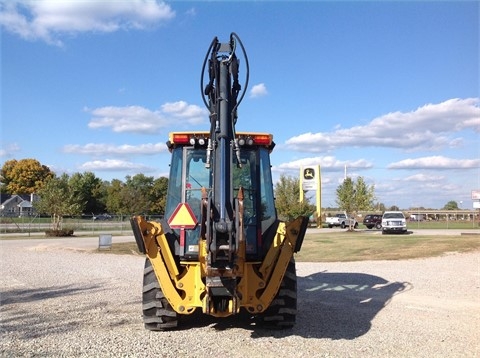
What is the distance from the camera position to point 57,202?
1460 inches

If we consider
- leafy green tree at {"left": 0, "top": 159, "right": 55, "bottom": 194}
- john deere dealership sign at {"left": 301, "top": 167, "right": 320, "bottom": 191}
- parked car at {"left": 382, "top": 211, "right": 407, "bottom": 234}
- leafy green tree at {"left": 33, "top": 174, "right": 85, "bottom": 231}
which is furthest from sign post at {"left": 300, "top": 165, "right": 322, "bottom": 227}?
leafy green tree at {"left": 0, "top": 159, "right": 55, "bottom": 194}

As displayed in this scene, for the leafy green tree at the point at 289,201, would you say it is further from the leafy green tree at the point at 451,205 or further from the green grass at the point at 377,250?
the leafy green tree at the point at 451,205

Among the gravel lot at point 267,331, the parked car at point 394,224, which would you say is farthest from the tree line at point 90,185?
the gravel lot at point 267,331

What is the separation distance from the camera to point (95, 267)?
17375 millimetres

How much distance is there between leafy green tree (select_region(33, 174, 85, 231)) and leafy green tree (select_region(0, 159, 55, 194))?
2336 inches

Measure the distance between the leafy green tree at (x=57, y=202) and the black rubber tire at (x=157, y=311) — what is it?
31779 millimetres

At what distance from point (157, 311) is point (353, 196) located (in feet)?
138

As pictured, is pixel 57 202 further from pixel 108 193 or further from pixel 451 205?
pixel 451 205

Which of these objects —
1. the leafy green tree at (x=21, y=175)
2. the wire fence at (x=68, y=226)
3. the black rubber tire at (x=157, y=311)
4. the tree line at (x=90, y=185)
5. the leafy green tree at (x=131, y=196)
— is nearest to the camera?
Result: the black rubber tire at (x=157, y=311)

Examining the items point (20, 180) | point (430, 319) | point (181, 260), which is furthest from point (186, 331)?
point (20, 180)

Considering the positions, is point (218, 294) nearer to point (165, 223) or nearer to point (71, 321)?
point (165, 223)

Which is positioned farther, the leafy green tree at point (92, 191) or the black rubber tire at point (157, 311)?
the leafy green tree at point (92, 191)

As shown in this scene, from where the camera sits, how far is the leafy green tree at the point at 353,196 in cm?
4762

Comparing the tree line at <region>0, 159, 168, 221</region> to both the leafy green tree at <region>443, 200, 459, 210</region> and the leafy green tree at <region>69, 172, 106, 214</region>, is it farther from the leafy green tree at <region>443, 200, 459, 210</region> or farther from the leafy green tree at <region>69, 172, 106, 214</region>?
the leafy green tree at <region>443, 200, 459, 210</region>
